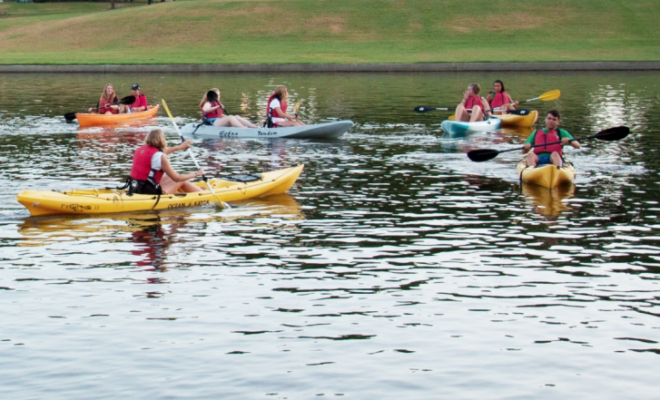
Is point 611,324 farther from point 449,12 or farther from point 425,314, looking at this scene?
point 449,12

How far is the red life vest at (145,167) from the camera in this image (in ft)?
56.4

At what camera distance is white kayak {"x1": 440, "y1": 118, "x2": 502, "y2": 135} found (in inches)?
1137

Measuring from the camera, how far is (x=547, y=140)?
2062cm

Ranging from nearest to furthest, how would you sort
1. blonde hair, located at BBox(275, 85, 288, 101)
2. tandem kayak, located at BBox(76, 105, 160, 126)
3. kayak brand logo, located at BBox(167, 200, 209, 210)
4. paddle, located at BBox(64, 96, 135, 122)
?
kayak brand logo, located at BBox(167, 200, 209, 210), blonde hair, located at BBox(275, 85, 288, 101), tandem kayak, located at BBox(76, 105, 160, 126), paddle, located at BBox(64, 96, 135, 122)

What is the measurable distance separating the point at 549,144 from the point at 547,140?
0.30 m

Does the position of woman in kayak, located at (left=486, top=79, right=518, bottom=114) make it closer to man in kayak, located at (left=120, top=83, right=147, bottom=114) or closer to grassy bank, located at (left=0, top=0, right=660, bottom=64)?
man in kayak, located at (left=120, top=83, right=147, bottom=114)

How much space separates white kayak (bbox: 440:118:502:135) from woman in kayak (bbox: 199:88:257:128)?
5.47m

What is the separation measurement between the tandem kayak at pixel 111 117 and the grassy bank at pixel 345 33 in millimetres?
27312

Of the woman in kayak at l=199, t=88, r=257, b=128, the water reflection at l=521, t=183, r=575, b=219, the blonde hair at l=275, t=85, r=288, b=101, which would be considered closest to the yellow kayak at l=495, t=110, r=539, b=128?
the blonde hair at l=275, t=85, r=288, b=101

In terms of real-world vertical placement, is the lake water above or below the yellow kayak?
below

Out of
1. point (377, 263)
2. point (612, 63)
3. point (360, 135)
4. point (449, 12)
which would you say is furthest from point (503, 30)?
point (377, 263)

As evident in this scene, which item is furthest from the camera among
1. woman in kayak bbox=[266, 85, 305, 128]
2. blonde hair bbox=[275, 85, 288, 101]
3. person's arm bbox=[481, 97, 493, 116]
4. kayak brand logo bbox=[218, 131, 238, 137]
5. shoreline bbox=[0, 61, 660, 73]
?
shoreline bbox=[0, 61, 660, 73]

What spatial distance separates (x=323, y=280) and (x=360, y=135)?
16487 mm

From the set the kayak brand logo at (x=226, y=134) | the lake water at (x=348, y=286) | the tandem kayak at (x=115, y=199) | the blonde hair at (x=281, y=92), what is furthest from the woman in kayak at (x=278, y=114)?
the tandem kayak at (x=115, y=199)
